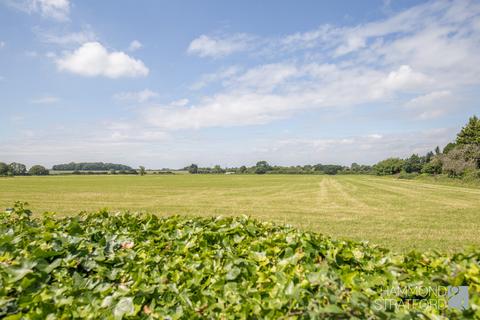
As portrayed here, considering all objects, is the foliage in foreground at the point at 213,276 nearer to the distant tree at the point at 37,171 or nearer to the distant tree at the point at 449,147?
the distant tree at the point at 449,147

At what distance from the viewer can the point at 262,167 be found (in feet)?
494

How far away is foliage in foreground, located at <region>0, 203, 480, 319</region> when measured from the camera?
5.68ft

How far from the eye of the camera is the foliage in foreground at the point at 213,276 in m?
1.73

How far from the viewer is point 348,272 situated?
212 cm

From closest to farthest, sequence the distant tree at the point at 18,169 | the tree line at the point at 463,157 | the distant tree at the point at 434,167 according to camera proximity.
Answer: the tree line at the point at 463,157
the distant tree at the point at 434,167
the distant tree at the point at 18,169

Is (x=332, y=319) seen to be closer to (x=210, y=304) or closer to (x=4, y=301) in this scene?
(x=210, y=304)

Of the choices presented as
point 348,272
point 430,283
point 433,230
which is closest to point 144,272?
Result: point 348,272

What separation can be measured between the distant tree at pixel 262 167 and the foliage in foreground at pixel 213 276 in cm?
14019

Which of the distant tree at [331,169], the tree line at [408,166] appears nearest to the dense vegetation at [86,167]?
the tree line at [408,166]

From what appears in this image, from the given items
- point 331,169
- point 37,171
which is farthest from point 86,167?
point 331,169

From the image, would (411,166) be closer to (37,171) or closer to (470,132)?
(470,132)

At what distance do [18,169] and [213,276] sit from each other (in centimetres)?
14305

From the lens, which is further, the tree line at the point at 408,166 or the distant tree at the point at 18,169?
the distant tree at the point at 18,169

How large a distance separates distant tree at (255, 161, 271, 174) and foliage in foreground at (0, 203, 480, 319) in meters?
140
